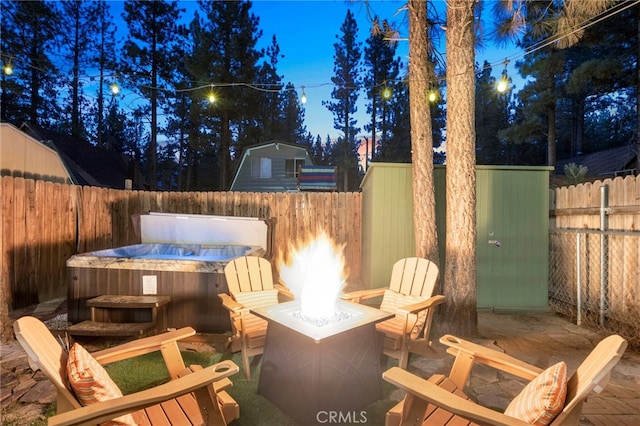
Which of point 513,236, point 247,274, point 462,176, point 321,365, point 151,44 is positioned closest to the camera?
point 321,365

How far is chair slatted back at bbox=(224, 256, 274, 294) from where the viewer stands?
310cm

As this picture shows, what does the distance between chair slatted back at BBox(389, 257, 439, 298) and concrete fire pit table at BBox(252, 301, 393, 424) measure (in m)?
0.95

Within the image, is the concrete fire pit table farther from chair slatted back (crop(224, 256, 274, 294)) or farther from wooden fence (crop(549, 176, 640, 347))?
wooden fence (crop(549, 176, 640, 347))

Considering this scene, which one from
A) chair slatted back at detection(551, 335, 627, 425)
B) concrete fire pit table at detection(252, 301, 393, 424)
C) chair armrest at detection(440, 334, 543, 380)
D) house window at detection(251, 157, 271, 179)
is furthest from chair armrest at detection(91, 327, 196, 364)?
house window at detection(251, 157, 271, 179)

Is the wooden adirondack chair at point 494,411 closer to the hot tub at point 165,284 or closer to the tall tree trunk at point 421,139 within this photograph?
the tall tree trunk at point 421,139

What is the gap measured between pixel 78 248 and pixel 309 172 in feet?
19.9

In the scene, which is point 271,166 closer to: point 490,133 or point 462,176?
point 462,176

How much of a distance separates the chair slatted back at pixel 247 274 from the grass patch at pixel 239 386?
64cm

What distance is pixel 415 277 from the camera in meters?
3.22

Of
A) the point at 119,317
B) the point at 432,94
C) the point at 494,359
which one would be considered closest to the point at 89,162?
the point at 119,317

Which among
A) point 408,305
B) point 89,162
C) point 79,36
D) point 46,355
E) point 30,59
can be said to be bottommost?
point 408,305

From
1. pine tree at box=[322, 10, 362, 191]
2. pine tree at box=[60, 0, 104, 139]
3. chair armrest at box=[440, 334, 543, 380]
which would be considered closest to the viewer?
chair armrest at box=[440, 334, 543, 380]

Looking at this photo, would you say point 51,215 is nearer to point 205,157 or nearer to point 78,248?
point 78,248

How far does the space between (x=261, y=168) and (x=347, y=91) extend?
10.0 m
